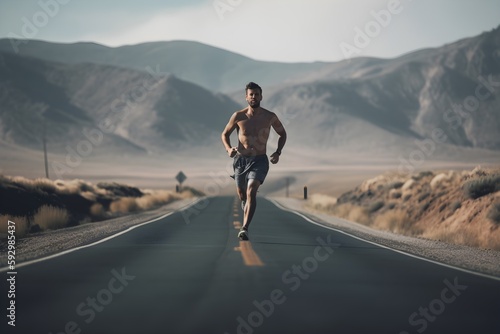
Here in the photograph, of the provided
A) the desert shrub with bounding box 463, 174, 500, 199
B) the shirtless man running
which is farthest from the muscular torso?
the desert shrub with bounding box 463, 174, 500, 199

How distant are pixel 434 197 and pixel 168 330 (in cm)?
2248

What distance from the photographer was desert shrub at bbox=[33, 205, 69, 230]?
78.1ft

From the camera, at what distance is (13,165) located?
374 feet

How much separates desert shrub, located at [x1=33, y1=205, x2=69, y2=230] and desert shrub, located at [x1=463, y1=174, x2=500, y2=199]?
13.7 metres

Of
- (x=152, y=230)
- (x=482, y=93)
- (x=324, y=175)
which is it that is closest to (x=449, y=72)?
(x=482, y=93)

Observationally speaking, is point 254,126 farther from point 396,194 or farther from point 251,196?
point 396,194

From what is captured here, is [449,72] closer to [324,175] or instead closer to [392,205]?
[324,175]

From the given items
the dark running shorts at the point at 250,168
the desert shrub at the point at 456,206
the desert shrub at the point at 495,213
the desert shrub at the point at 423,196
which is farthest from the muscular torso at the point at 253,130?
the desert shrub at the point at 423,196

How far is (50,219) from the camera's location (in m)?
24.4

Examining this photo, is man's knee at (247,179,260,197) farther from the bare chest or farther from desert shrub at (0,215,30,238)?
desert shrub at (0,215,30,238)

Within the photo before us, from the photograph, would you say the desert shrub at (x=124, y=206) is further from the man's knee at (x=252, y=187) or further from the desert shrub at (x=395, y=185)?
the man's knee at (x=252, y=187)

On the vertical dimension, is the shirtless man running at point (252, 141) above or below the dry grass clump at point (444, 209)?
above

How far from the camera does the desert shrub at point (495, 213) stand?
772 inches

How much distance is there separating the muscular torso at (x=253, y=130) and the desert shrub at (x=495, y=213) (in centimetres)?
945
